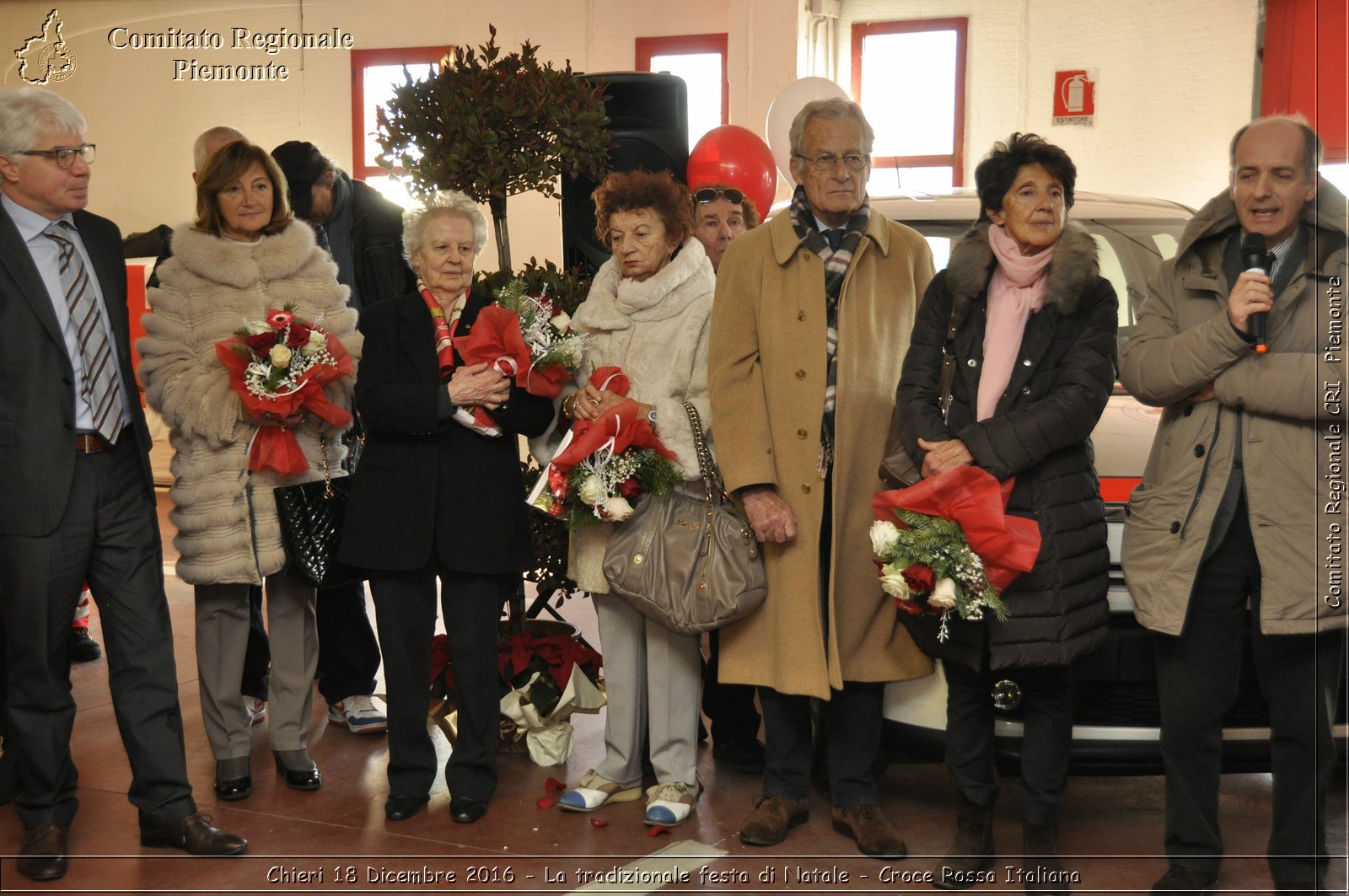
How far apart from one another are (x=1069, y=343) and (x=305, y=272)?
2437mm

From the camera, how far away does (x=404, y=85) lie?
4406 mm

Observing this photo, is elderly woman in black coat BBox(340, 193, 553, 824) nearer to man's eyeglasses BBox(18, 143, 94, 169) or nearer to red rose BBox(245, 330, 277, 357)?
red rose BBox(245, 330, 277, 357)

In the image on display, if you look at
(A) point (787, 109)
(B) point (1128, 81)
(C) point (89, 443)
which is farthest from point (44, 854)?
(B) point (1128, 81)

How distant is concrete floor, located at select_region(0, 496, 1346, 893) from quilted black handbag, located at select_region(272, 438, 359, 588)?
2.46 feet

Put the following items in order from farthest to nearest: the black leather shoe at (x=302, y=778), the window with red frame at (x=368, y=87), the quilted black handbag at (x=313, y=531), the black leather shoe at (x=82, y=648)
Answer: the window with red frame at (x=368, y=87) < the black leather shoe at (x=82, y=648) < the black leather shoe at (x=302, y=778) < the quilted black handbag at (x=313, y=531)

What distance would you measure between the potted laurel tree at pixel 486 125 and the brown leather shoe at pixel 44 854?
225 cm

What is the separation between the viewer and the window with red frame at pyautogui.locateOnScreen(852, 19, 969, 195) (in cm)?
1032

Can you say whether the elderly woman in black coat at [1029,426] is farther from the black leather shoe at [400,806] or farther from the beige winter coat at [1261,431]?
the black leather shoe at [400,806]

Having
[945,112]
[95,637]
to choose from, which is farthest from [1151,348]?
[945,112]

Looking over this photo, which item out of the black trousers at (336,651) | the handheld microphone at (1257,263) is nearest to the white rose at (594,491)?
the black trousers at (336,651)

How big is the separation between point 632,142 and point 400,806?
2.59 metres

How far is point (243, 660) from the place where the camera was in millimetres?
4113

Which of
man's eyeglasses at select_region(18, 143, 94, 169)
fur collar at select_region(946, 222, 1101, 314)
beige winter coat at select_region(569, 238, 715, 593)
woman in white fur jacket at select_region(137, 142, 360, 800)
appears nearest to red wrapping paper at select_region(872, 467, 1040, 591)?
fur collar at select_region(946, 222, 1101, 314)

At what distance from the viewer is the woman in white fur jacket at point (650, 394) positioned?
3.81 metres
